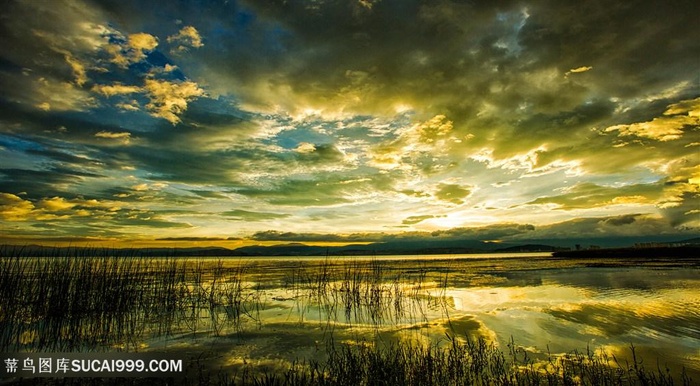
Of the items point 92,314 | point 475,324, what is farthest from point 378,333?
point 92,314

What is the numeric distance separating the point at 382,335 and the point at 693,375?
8672 mm

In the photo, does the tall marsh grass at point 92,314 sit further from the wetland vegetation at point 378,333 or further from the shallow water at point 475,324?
the shallow water at point 475,324

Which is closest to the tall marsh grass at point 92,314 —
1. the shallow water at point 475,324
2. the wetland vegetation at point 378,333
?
the wetland vegetation at point 378,333

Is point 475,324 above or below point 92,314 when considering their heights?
below

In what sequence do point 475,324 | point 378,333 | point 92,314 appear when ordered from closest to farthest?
point 378,333
point 475,324
point 92,314

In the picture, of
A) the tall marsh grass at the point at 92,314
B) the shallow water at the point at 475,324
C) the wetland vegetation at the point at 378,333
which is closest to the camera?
the wetland vegetation at the point at 378,333

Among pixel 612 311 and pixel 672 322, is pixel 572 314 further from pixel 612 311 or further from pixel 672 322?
pixel 672 322

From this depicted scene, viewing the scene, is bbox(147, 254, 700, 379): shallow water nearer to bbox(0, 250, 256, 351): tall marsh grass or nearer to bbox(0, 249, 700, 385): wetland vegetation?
bbox(0, 249, 700, 385): wetland vegetation

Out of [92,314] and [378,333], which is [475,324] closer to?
[378,333]

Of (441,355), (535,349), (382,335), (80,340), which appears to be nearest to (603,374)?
(535,349)

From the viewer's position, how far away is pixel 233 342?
12.0 metres

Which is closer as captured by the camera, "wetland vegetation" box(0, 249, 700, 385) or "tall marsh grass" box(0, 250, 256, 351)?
"wetland vegetation" box(0, 249, 700, 385)

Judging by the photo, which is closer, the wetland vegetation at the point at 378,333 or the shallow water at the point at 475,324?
the wetland vegetation at the point at 378,333

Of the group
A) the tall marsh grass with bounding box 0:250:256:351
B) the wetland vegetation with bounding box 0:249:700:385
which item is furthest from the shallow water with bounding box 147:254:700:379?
the tall marsh grass with bounding box 0:250:256:351
